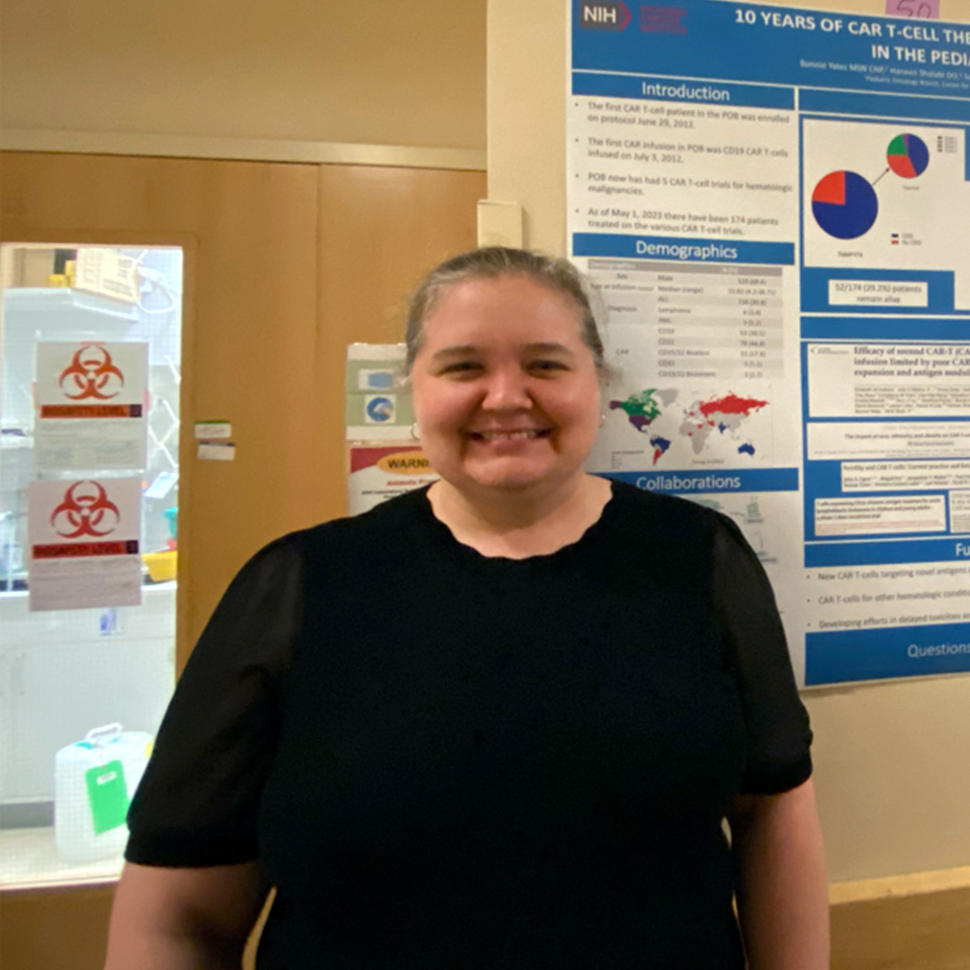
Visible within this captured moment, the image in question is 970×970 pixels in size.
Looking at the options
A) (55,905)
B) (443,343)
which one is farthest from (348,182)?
(55,905)

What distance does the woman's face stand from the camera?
0.61 meters

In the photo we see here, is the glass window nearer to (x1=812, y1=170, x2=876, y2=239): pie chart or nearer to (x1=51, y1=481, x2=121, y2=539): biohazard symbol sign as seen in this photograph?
(x1=51, y1=481, x2=121, y2=539): biohazard symbol sign

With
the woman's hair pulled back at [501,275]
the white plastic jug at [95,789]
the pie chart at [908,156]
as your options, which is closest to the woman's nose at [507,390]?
the woman's hair pulled back at [501,275]

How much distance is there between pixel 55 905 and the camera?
1335mm

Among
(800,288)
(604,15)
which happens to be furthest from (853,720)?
(604,15)

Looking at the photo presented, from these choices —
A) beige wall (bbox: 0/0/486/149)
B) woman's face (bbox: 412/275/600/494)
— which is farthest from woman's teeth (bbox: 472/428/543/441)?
beige wall (bbox: 0/0/486/149)

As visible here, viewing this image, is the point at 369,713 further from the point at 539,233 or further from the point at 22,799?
the point at 22,799

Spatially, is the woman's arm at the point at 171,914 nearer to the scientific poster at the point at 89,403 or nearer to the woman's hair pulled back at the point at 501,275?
the woman's hair pulled back at the point at 501,275

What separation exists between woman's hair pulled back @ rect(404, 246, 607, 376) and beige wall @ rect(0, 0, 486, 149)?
3.30 ft

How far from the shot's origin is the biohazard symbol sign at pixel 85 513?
1.35 metres

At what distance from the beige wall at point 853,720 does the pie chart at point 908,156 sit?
0.79 feet

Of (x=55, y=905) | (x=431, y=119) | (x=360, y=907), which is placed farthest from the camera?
(x=431, y=119)

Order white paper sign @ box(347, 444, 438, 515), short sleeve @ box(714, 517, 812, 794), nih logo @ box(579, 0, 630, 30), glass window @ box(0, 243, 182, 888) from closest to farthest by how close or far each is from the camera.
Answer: short sleeve @ box(714, 517, 812, 794), nih logo @ box(579, 0, 630, 30), white paper sign @ box(347, 444, 438, 515), glass window @ box(0, 243, 182, 888)

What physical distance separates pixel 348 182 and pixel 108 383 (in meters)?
0.76
